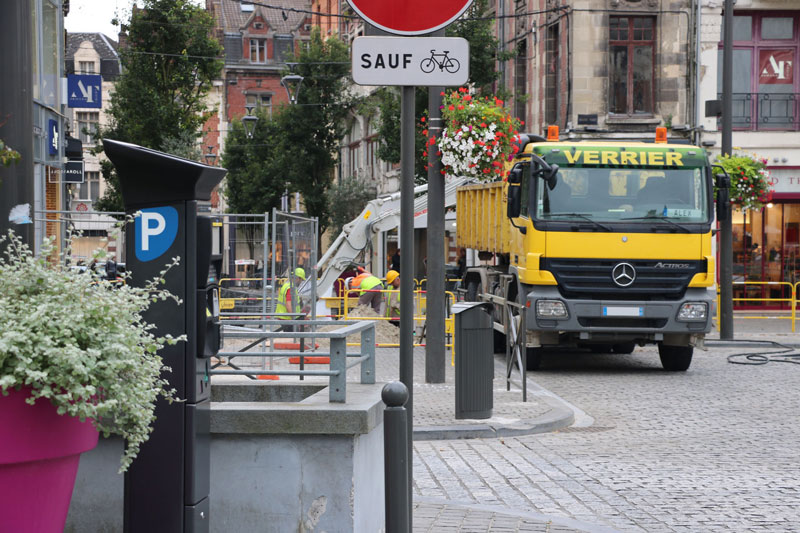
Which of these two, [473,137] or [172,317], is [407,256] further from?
[473,137]

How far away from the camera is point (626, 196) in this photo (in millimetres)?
15875

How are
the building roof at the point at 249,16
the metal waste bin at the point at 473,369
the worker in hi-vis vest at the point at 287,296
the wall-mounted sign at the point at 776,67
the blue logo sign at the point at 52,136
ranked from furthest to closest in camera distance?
the building roof at the point at 249,16, the wall-mounted sign at the point at 776,67, the blue logo sign at the point at 52,136, the worker in hi-vis vest at the point at 287,296, the metal waste bin at the point at 473,369

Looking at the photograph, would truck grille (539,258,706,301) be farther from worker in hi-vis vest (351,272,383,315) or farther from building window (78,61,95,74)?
building window (78,61,95,74)

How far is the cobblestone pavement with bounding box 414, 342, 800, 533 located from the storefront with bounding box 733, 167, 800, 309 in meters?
16.8

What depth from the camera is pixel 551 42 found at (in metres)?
31.8

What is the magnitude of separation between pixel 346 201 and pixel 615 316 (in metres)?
33.4

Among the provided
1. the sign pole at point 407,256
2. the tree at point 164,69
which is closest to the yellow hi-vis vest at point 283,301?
the sign pole at point 407,256

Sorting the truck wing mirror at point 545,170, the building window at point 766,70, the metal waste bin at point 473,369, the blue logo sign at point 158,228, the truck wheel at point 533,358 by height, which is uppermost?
the building window at point 766,70

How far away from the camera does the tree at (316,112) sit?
4797 cm

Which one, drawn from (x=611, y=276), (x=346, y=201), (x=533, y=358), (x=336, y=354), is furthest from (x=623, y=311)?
(x=346, y=201)

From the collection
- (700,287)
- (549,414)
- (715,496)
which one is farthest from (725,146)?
(715,496)

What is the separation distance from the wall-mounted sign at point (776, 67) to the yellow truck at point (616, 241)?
603 inches

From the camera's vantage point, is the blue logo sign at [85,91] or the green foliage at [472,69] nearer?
the blue logo sign at [85,91]

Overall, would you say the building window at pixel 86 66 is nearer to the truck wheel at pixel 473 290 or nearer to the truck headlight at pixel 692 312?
the truck wheel at pixel 473 290
